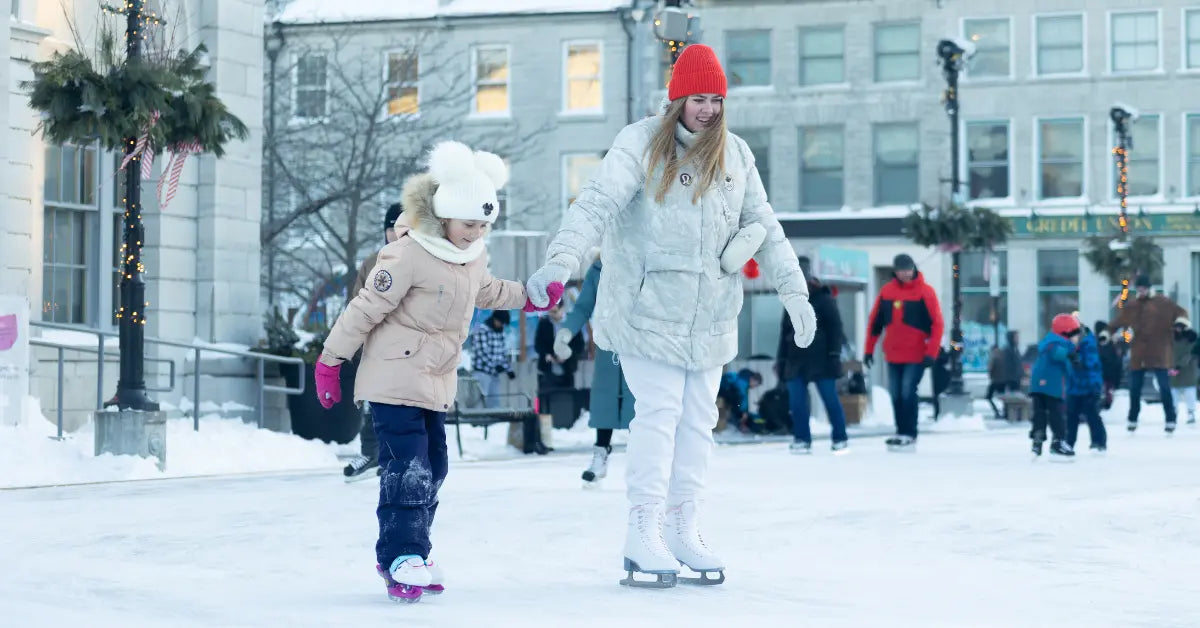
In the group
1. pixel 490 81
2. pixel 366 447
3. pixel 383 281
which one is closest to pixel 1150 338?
pixel 366 447

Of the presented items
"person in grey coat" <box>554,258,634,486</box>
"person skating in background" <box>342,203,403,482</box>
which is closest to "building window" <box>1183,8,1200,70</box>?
"person skating in background" <box>342,203,403,482</box>

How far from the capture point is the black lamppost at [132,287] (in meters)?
13.4

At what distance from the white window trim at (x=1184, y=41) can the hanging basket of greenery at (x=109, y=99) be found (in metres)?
33.0

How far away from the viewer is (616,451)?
696 inches

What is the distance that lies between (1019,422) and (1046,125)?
1734 centimetres

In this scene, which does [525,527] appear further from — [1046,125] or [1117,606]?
[1046,125]

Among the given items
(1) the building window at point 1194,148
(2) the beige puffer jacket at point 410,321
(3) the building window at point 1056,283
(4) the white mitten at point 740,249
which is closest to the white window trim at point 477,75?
(3) the building window at point 1056,283

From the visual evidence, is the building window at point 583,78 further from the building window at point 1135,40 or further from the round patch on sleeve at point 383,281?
the round patch on sleeve at point 383,281

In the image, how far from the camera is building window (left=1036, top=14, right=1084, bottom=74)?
43.0 metres

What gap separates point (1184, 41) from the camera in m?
42.5

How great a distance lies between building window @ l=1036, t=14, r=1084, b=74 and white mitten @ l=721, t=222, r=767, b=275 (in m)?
37.7

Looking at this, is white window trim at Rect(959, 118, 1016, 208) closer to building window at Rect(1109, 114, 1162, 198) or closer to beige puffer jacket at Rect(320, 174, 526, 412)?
building window at Rect(1109, 114, 1162, 198)

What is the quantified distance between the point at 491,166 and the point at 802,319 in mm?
1240

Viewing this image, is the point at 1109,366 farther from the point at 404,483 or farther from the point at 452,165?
the point at 404,483
